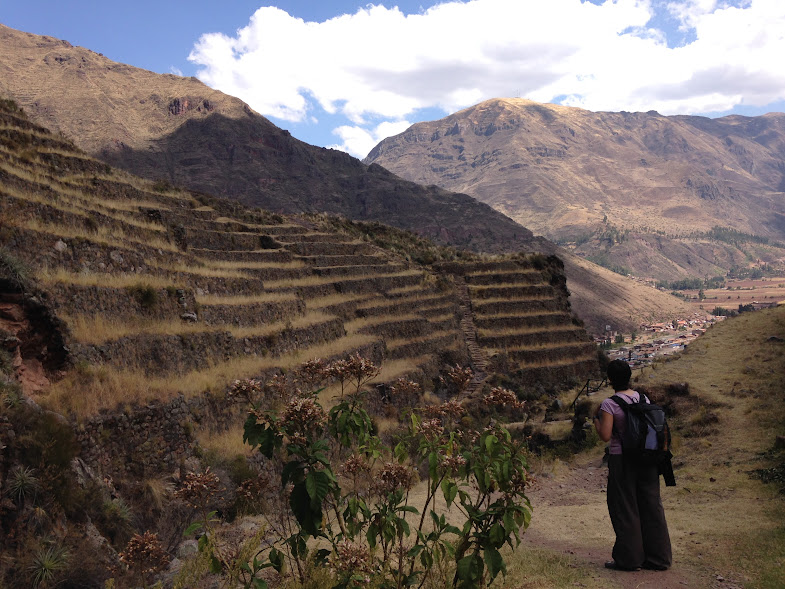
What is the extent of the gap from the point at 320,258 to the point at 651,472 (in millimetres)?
24702

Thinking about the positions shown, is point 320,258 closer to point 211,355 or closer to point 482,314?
point 482,314

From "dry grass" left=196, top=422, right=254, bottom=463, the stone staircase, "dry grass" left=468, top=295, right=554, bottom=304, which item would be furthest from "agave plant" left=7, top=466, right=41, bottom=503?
"dry grass" left=468, top=295, right=554, bottom=304

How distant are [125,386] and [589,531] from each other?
9.27m

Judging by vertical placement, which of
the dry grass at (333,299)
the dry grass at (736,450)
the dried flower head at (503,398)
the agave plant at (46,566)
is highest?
the dry grass at (333,299)

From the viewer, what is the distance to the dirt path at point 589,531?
5895mm

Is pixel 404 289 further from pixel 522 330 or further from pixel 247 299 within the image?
pixel 247 299

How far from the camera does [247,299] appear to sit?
19109 mm

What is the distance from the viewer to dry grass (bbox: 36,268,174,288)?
11.7 metres

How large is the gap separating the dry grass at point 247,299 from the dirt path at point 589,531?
1107 centimetres

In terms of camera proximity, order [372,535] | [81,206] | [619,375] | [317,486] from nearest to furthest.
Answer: [317,486] → [372,535] → [619,375] → [81,206]

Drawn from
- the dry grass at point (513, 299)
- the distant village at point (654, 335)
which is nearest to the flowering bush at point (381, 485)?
the dry grass at point (513, 299)

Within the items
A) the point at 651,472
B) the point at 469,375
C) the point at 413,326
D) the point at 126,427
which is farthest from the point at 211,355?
the point at 413,326

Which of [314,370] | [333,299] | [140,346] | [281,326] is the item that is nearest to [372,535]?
[314,370]

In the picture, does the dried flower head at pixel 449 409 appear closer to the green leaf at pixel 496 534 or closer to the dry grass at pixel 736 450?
the green leaf at pixel 496 534
